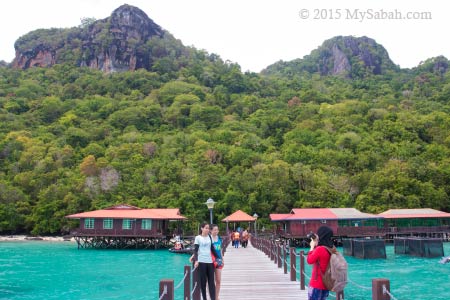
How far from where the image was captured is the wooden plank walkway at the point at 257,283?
11094 mm

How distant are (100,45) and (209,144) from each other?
65148 millimetres

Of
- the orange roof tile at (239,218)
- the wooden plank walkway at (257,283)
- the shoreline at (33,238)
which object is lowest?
the shoreline at (33,238)

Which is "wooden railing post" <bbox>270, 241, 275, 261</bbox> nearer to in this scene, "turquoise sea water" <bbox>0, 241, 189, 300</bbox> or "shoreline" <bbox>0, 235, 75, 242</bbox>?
"turquoise sea water" <bbox>0, 241, 189, 300</bbox>

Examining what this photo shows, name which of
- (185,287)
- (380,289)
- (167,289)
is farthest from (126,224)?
(380,289)

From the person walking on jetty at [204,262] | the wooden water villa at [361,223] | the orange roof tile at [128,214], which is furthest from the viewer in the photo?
the orange roof tile at [128,214]

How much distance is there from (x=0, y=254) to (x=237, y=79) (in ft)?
296

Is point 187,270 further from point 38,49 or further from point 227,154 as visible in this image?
point 38,49

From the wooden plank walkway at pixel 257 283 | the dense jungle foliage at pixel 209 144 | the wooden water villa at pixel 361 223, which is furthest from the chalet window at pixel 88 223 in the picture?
the wooden plank walkway at pixel 257 283

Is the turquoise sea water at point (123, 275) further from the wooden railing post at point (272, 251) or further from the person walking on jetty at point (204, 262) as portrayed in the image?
the person walking on jetty at point (204, 262)

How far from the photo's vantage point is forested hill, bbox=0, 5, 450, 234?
191 ft

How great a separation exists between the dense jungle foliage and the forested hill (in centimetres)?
23

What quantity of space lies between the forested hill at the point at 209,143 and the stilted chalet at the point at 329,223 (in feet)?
33.3

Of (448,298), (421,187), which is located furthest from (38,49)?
(448,298)

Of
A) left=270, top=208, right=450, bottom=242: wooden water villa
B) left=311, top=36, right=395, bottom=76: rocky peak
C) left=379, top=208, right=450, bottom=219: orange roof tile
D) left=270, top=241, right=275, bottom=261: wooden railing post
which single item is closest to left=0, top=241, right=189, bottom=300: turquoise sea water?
left=270, top=241, right=275, bottom=261: wooden railing post
